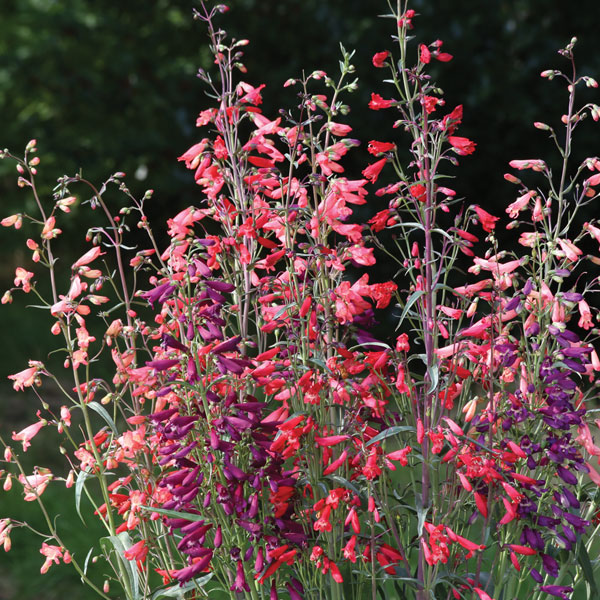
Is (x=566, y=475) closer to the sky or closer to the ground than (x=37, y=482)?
closer to the sky

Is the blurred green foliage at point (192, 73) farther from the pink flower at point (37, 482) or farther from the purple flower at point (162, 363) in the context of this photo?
Result: the purple flower at point (162, 363)

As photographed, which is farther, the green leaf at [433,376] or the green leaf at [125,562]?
the green leaf at [125,562]

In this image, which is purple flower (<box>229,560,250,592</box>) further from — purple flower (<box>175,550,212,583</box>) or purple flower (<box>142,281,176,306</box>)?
purple flower (<box>142,281,176,306</box>)

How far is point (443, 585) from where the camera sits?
280cm

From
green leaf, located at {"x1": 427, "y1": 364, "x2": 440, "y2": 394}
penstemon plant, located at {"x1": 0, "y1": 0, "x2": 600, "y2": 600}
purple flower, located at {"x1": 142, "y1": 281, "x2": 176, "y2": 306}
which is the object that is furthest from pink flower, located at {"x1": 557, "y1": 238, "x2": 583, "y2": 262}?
purple flower, located at {"x1": 142, "y1": 281, "x2": 176, "y2": 306}

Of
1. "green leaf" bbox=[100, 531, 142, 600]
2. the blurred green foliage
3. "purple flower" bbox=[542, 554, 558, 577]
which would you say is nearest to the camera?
A: "purple flower" bbox=[542, 554, 558, 577]

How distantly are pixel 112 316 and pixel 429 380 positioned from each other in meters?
6.07

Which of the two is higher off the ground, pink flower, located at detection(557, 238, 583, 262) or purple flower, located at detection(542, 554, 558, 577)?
pink flower, located at detection(557, 238, 583, 262)

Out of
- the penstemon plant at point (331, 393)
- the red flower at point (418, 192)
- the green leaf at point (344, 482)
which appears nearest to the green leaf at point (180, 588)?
the penstemon plant at point (331, 393)

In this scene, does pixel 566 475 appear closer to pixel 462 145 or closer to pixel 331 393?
pixel 331 393

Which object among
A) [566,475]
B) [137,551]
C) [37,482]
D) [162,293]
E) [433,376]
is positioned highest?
[162,293]

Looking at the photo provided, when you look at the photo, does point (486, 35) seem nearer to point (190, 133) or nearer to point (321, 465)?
point (190, 133)

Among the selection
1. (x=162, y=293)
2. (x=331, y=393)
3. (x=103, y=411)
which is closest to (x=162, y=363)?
(x=162, y=293)

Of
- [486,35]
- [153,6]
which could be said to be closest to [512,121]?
[486,35]
